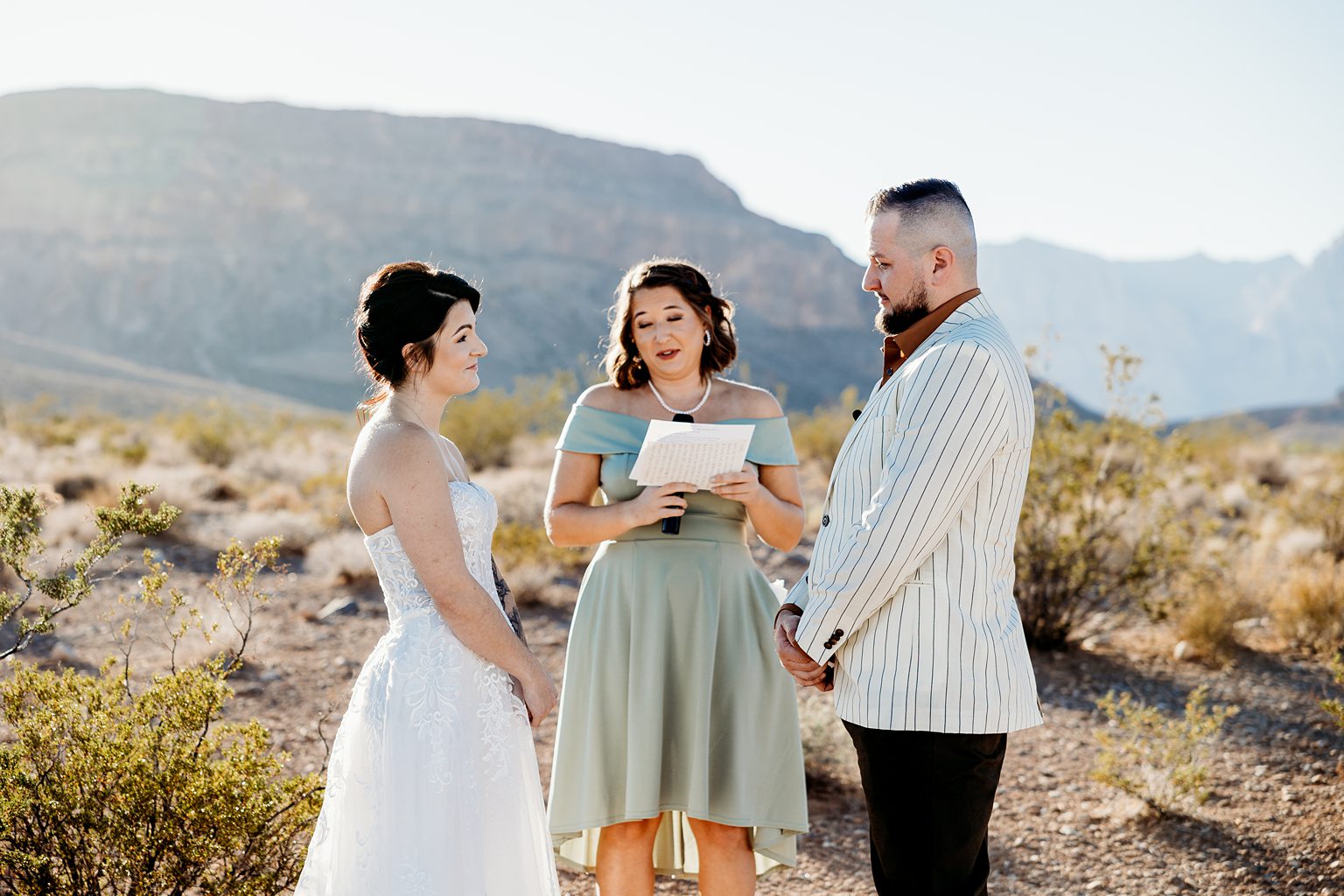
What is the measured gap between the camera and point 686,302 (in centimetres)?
329

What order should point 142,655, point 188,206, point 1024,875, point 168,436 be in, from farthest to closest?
point 188,206, point 168,436, point 142,655, point 1024,875

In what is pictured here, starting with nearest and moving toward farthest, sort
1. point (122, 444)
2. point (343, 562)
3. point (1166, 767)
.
Result: 1. point (1166, 767)
2. point (343, 562)
3. point (122, 444)

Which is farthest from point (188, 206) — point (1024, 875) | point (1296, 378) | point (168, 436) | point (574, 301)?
point (1296, 378)

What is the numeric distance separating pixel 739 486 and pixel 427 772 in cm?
117

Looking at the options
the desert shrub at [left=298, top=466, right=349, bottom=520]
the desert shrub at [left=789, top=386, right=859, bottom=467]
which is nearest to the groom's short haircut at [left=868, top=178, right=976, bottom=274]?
the desert shrub at [left=298, top=466, right=349, bottom=520]

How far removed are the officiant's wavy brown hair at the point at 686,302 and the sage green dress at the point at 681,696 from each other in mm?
372

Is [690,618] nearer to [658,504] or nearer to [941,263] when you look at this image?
[658,504]

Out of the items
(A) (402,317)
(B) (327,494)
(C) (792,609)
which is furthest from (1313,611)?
(B) (327,494)

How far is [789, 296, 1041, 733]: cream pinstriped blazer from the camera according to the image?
2.18 metres

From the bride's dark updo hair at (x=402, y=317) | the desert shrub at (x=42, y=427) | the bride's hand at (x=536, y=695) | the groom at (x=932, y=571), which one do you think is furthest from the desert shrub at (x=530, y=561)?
the desert shrub at (x=42, y=427)

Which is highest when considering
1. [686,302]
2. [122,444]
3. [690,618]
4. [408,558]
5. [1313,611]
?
[686,302]

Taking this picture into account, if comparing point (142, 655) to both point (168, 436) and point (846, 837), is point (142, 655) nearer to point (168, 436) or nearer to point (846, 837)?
point (846, 837)

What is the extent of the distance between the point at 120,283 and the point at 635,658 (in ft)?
231

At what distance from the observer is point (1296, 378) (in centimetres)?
19788
